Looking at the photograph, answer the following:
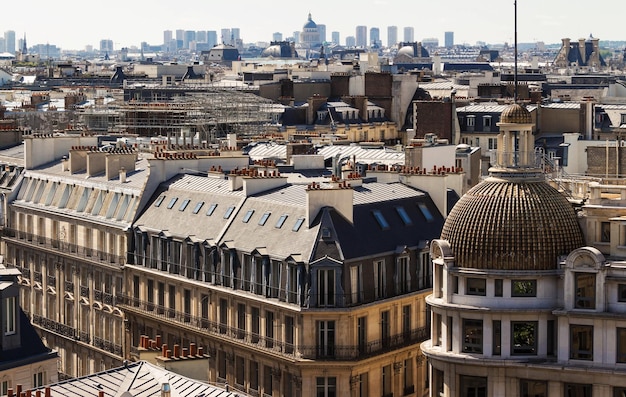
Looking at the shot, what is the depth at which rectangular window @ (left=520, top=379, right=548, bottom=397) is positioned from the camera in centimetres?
4819

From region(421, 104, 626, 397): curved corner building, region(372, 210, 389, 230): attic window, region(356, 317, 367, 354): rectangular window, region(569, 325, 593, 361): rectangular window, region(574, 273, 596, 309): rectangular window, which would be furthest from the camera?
region(372, 210, 389, 230): attic window

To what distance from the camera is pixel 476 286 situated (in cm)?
4900

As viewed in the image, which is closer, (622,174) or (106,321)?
(622,174)

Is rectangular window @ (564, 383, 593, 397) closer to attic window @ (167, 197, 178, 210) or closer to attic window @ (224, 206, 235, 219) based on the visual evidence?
attic window @ (224, 206, 235, 219)

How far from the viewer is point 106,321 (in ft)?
240

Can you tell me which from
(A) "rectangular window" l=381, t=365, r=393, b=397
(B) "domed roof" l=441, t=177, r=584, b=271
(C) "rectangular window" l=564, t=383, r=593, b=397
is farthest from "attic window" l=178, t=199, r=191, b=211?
(C) "rectangular window" l=564, t=383, r=593, b=397

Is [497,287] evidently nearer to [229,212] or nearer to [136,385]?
[136,385]

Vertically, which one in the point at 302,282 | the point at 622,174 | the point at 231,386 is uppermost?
the point at 622,174

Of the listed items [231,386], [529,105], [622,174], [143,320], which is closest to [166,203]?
[143,320]

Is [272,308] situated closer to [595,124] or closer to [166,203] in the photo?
[166,203]

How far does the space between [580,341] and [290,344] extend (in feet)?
45.7

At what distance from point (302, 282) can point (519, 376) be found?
12555 millimetres

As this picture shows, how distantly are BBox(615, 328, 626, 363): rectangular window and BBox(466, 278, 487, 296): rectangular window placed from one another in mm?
3979

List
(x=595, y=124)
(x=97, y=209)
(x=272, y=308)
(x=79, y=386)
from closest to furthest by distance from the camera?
(x=79, y=386) → (x=272, y=308) → (x=97, y=209) → (x=595, y=124)
